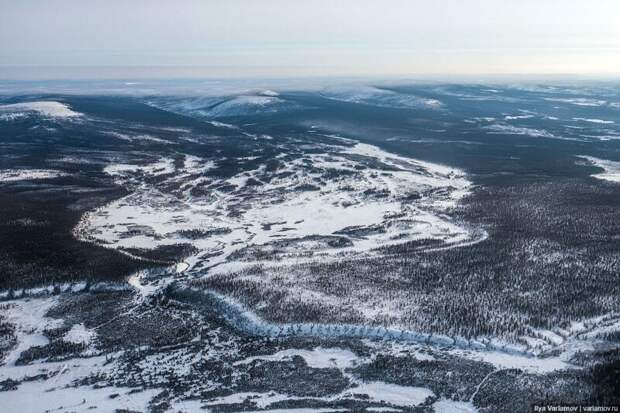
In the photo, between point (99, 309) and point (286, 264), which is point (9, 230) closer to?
point (99, 309)

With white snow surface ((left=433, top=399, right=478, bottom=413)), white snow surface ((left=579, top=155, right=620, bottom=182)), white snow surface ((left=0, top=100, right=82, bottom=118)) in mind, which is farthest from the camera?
white snow surface ((left=0, top=100, right=82, bottom=118))

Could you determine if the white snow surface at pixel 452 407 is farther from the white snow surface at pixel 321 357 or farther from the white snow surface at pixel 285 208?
the white snow surface at pixel 285 208

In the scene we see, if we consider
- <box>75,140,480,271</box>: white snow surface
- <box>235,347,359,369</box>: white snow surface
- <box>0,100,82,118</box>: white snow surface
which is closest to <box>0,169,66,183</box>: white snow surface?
<box>75,140,480,271</box>: white snow surface

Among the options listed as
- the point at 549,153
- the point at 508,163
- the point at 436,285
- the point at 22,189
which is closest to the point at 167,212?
the point at 22,189

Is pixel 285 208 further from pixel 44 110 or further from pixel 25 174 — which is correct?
pixel 44 110

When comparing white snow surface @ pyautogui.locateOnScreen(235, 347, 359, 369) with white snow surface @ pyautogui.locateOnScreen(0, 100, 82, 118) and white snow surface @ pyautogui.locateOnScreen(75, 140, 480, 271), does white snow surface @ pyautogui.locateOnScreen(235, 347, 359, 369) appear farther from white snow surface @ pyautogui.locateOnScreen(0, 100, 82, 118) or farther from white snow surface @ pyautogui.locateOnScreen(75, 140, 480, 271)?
white snow surface @ pyautogui.locateOnScreen(0, 100, 82, 118)

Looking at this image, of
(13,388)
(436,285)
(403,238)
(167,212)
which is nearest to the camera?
(13,388)

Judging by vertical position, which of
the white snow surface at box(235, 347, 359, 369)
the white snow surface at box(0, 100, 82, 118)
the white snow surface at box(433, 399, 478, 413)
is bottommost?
the white snow surface at box(235, 347, 359, 369)

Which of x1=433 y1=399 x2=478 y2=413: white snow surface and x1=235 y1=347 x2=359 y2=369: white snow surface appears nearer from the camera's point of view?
x1=433 y1=399 x2=478 y2=413: white snow surface

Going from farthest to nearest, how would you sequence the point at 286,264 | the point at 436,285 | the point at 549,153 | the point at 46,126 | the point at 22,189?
1. the point at 46,126
2. the point at 549,153
3. the point at 22,189
4. the point at 286,264
5. the point at 436,285

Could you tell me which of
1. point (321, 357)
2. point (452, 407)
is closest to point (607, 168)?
point (321, 357)

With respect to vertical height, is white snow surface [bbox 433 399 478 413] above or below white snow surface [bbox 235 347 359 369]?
above
